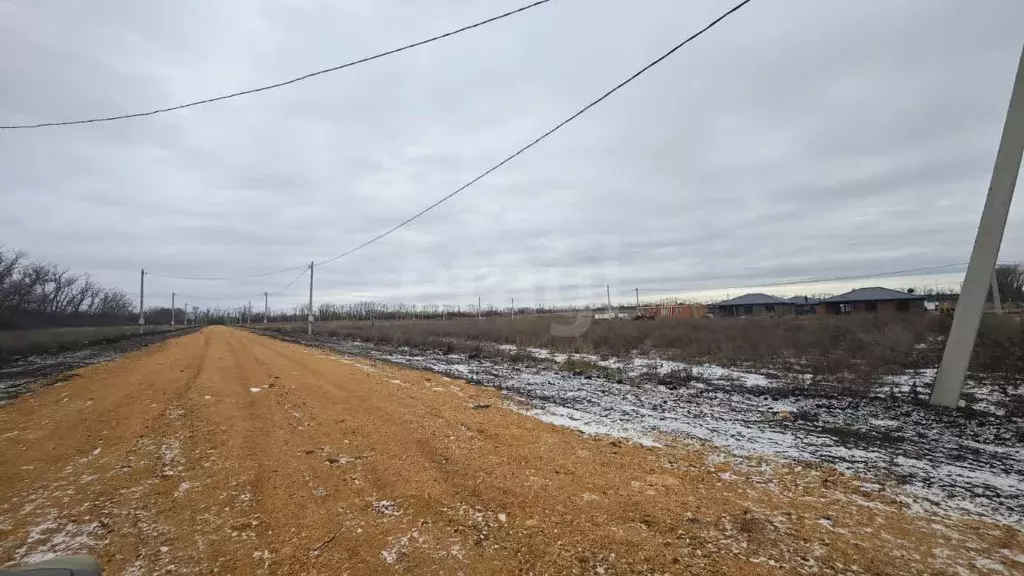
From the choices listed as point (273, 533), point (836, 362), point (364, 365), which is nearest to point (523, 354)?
point (364, 365)

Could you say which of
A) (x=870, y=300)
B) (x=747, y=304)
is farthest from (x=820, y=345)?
(x=747, y=304)

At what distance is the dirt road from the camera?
2.78 meters

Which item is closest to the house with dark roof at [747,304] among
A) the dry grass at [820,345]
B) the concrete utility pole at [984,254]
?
the dry grass at [820,345]

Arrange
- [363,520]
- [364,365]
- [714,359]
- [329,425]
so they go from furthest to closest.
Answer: [714,359], [364,365], [329,425], [363,520]

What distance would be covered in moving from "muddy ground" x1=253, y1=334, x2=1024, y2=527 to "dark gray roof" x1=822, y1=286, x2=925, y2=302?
184 feet

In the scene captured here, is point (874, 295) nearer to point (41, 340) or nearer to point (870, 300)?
point (870, 300)

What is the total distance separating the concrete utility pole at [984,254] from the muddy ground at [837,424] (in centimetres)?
67

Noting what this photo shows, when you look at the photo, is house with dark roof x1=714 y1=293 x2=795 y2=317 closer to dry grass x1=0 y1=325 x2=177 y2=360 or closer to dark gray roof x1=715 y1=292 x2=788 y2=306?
dark gray roof x1=715 y1=292 x2=788 y2=306

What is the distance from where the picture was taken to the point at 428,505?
11.6 feet

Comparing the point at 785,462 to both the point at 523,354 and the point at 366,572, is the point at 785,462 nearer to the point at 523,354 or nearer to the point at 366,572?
the point at 366,572

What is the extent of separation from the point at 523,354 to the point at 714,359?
7501 millimetres

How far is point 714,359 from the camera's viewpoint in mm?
16734

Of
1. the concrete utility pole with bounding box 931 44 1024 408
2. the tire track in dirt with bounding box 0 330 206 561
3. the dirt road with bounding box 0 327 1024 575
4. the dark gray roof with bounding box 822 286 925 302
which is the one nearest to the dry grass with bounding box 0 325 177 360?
the tire track in dirt with bounding box 0 330 206 561

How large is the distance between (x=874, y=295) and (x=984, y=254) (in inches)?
2464
